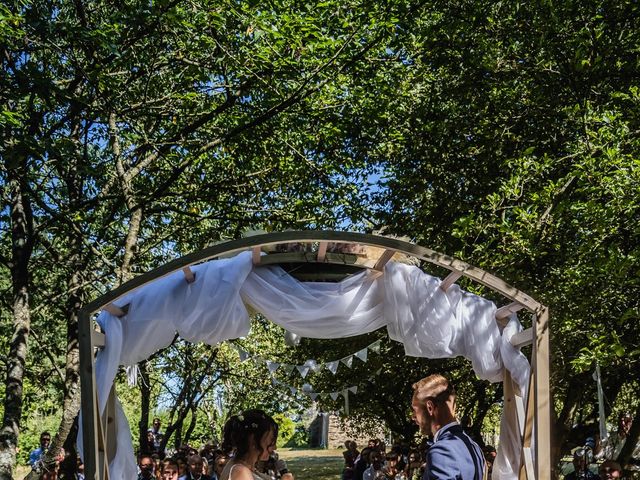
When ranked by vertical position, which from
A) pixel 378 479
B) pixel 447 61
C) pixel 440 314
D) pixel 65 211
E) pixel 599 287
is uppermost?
pixel 447 61

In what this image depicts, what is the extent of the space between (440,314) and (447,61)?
24.3 ft

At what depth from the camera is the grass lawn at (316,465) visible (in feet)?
119

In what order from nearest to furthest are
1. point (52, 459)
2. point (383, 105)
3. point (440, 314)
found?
point (440, 314)
point (52, 459)
point (383, 105)

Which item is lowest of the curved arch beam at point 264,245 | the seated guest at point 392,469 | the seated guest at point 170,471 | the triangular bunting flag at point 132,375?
the seated guest at point 392,469

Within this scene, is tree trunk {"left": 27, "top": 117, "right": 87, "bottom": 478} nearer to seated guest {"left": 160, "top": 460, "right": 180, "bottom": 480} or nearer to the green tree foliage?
seated guest {"left": 160, "top": 460, "right": 180, "bottom": 480}

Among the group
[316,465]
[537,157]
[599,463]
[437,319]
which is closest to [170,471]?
[437,319]

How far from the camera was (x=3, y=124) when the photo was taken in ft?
31.9

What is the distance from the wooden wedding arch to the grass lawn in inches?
1127

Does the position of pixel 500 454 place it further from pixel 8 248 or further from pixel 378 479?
pixel 8 248

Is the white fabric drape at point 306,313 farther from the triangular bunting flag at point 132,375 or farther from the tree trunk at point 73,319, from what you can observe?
the tree trunk at point 73,319

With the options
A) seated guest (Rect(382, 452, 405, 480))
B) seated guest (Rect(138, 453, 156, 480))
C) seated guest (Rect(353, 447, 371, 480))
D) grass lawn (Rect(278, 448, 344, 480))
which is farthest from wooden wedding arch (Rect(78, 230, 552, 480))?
grass lawn (Rect(278, 448, 344, 480))

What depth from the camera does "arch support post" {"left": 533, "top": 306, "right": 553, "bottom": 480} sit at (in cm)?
614

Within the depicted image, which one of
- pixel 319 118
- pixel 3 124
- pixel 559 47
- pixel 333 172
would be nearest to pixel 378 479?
pixel 333 172

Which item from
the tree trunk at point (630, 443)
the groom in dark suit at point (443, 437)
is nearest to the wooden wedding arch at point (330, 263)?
the groom in dark suit at point (443, 437)
